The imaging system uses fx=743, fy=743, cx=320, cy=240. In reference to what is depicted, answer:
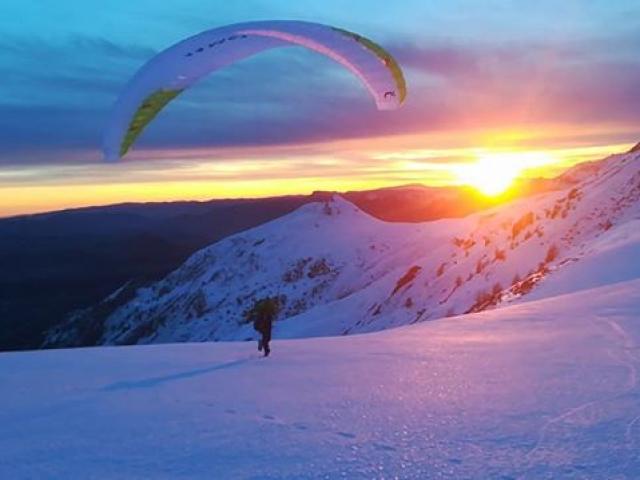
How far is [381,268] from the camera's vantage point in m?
125

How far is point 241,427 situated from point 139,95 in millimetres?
5930

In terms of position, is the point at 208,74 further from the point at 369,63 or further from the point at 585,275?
the point at 585,275

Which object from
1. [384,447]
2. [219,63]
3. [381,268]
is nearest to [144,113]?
[219,63]

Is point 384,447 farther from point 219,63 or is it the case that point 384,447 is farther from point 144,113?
point 219,63

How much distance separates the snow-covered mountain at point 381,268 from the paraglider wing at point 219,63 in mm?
18732

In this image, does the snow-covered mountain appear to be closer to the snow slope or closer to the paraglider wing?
the snow slope

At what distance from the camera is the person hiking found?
15.9 meters

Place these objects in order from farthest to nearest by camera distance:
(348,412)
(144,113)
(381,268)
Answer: (381,268), (144,113), (348,412)

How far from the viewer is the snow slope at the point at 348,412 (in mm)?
6902

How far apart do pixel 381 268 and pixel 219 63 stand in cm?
11333

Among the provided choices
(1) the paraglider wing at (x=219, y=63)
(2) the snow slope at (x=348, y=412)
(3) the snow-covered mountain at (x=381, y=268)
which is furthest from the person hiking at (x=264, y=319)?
(3) the snow-covered mountain at (x=381, y=268)

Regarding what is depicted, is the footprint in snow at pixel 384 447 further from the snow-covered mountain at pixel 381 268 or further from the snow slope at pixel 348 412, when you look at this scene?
the snow-covered mountain at pixel 381 268

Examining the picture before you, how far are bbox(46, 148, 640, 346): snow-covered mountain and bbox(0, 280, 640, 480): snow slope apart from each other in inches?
671

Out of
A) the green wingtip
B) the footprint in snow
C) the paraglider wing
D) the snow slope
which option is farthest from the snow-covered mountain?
the footprint in snow
